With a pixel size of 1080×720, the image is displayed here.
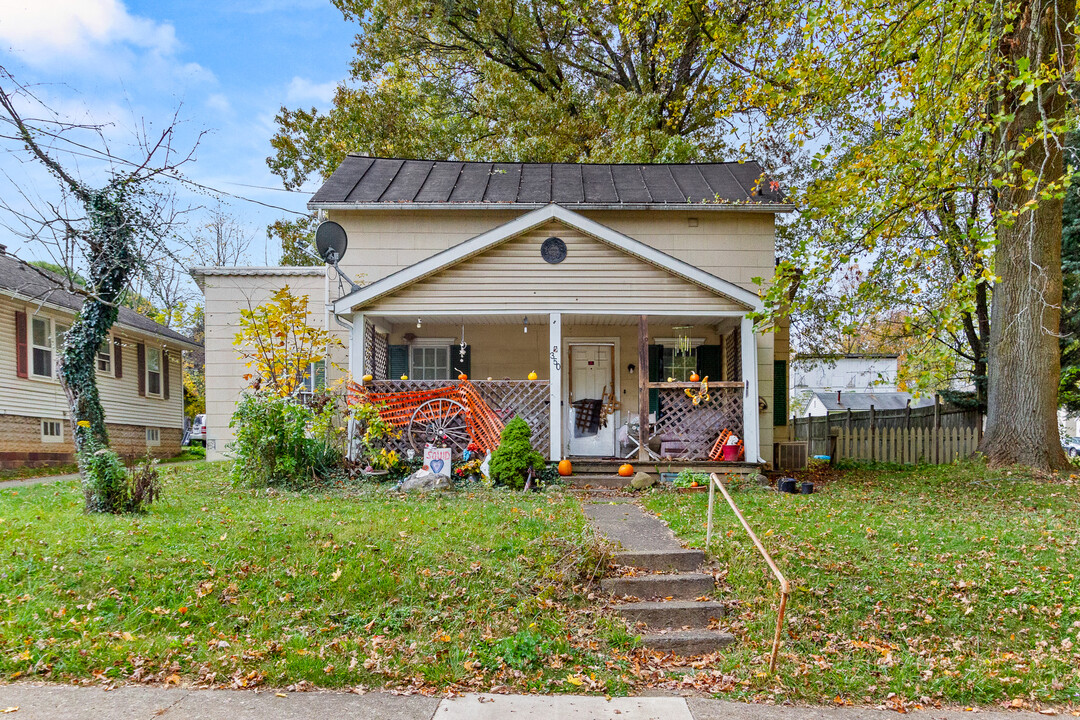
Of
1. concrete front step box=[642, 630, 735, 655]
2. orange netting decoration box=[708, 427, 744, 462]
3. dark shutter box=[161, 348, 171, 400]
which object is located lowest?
concrete front step box=[642, 630, 735, 655]

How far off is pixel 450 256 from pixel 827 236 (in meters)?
5.65

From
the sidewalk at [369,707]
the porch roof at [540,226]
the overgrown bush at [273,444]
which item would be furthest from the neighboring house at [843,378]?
the sidewalk at [369,707]

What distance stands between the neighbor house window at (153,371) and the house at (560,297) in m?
7.07

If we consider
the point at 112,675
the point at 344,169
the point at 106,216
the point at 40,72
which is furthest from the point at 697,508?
the point at 344,169

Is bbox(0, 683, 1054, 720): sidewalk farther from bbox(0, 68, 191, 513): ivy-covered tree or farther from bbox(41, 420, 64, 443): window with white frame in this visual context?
bbox(41, 420, 64, 443): window with white frame

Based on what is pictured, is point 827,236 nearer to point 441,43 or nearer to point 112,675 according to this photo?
point 112,675

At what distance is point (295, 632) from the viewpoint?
4.86 metres

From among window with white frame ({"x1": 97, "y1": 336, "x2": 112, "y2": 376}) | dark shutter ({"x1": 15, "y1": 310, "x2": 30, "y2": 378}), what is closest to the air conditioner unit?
dark shutter ({"x1": 15, "y1": 310, "x2": 30, "y2": 378})

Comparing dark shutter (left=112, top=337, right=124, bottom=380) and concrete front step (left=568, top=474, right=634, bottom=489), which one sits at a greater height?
dark shutter (left=112, top=337, right=124, bottom=380)

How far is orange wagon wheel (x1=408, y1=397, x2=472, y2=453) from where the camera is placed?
10961 mm

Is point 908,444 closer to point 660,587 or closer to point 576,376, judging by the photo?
point 576,376

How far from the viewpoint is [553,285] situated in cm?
1119

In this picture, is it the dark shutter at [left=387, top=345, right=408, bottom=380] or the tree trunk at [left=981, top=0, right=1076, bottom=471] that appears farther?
the dark shutter at [left=387, top=345, right=408, bottom=380]

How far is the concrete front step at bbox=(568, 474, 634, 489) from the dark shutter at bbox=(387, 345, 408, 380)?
4179 mm
